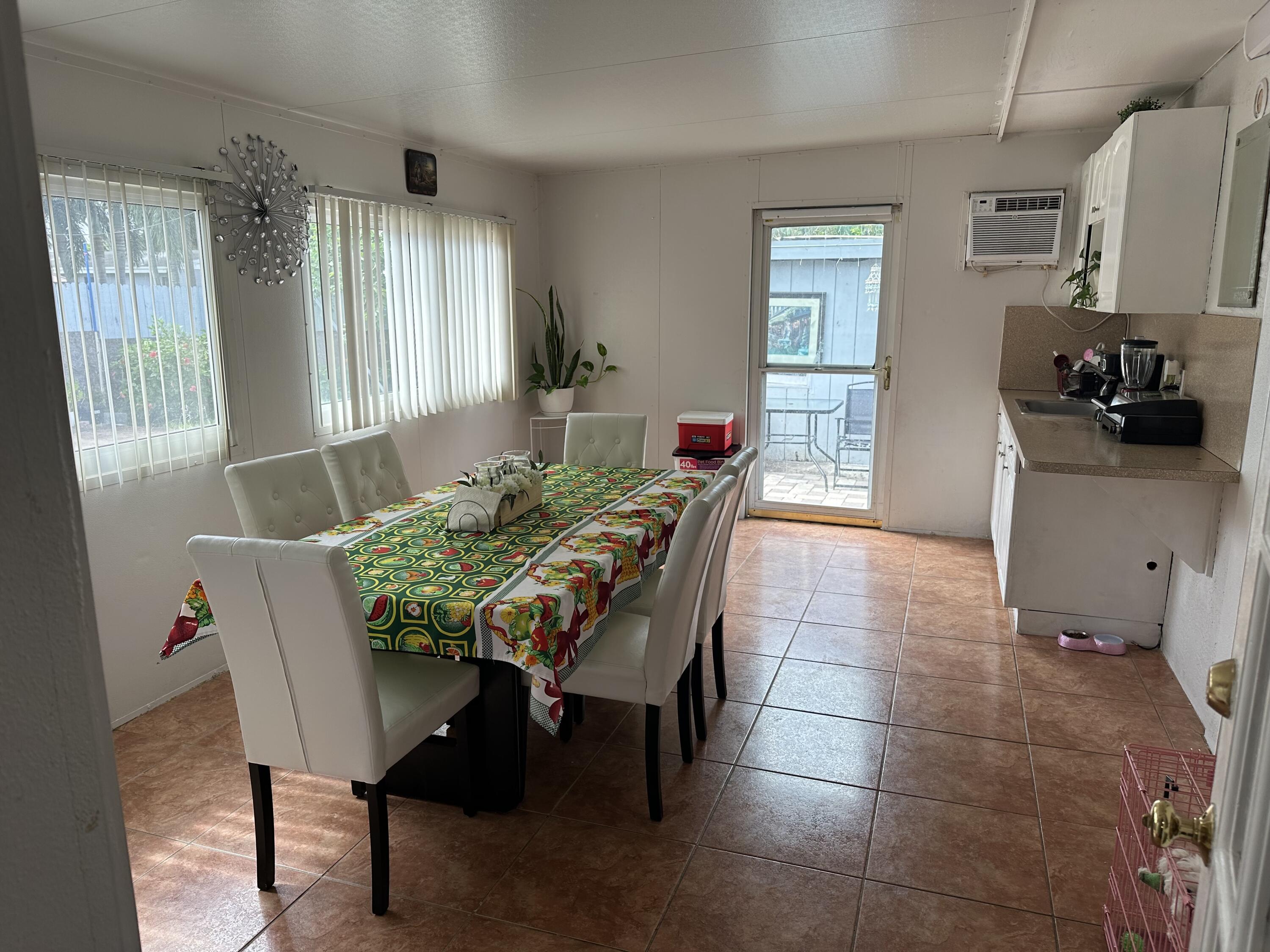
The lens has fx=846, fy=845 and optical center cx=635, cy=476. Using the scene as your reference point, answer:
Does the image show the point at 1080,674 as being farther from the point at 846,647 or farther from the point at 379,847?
the point at 379,847

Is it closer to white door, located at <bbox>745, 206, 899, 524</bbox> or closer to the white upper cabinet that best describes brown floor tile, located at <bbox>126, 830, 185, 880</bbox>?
the white upper cabinet

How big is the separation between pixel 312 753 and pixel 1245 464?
2860mm

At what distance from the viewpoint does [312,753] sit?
2072mm

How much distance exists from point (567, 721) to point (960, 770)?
1.32m

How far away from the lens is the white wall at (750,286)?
195 inches

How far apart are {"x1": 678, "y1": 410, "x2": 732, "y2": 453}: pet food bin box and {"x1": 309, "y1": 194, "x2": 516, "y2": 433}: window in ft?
3.91

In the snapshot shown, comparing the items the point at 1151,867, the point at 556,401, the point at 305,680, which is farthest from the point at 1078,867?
the point at 556,401

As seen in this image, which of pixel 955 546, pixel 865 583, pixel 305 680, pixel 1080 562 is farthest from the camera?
pixel 955 546

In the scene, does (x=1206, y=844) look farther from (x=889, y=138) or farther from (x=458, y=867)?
(x=889, y=138)

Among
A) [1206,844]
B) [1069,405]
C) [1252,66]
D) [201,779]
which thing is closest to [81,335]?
[201,779]

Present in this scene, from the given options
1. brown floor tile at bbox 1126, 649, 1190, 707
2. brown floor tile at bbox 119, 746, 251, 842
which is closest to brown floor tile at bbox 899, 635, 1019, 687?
brown floor tile at bbox 1126, 649, 1190, 707

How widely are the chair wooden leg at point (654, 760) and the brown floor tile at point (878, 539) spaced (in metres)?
3.01

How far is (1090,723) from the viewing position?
9.96ft

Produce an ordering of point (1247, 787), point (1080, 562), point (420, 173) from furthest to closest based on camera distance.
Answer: point (420, 173) < point (1080, 562) < point (1247, 787)
